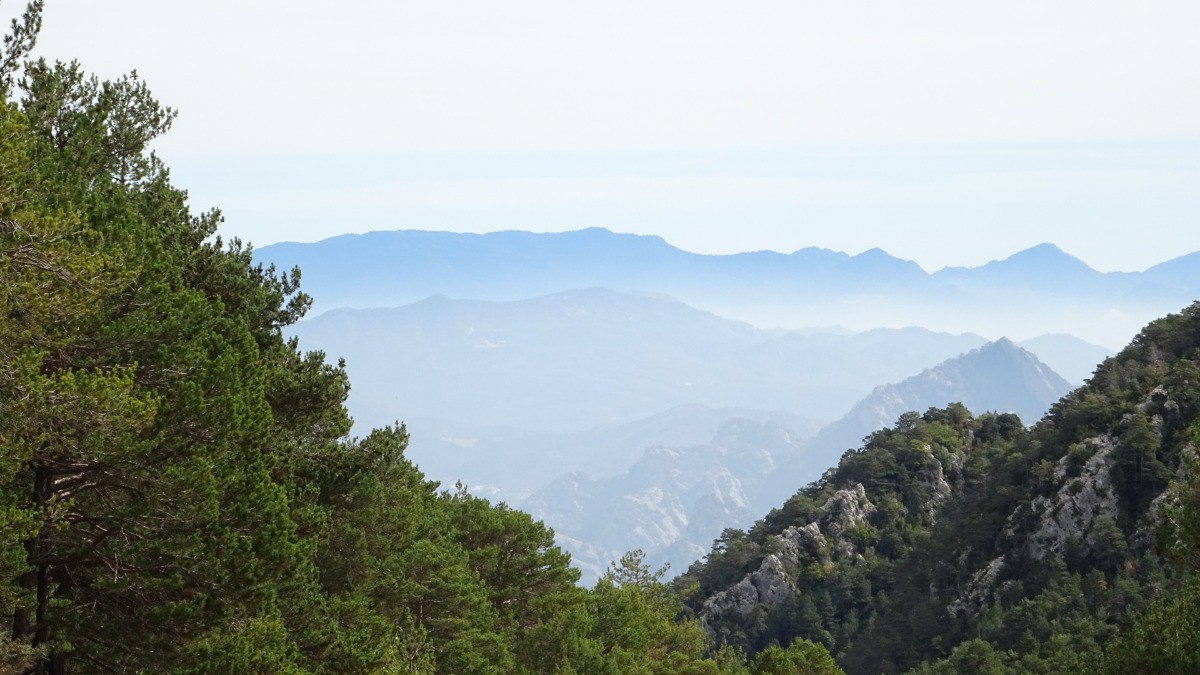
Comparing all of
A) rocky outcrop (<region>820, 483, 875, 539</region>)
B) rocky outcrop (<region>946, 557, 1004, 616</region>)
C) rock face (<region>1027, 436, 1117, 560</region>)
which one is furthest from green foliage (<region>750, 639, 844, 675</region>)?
rocky outcrop (<region>820, 483, 875, 539</region>)

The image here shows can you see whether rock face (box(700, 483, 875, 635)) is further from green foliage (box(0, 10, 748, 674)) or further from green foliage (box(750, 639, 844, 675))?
green foliage (box(0, 10, 748, 674))

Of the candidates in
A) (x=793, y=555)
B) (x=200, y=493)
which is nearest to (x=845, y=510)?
(x=793, y=555)

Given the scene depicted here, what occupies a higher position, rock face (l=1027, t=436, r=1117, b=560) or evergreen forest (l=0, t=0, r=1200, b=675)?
evergreen forest (l=0, t=0, r=1200, b=675)

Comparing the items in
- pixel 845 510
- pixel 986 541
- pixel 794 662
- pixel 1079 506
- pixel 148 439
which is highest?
pixel 148 439

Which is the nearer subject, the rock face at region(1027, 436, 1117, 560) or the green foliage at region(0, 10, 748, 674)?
the green foliage at region(0, 10, 748, 674)

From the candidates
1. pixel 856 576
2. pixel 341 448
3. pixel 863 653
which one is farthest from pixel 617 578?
pixel 341 448

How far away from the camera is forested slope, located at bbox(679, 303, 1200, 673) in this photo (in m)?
73.9

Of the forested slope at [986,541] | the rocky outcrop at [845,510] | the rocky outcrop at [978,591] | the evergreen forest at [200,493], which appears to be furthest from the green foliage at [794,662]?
the rocky outcrop at [845,510]

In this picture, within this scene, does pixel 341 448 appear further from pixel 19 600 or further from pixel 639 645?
pixel 639 645

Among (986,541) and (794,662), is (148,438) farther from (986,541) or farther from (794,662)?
(986,541)

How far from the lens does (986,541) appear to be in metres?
91.5

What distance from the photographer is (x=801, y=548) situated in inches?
4747

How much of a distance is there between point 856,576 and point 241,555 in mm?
99767

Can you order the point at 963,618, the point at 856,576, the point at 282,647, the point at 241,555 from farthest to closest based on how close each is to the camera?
the point at 856,576, the point at 963,618, the point at 282,647, the point at 241,555
